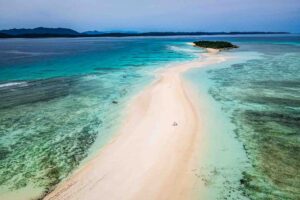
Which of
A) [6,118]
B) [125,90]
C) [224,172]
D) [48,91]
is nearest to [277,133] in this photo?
[224,172]

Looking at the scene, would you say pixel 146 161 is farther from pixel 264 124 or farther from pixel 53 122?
pixel 53 122

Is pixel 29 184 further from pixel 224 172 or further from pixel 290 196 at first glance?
pixel 290 196

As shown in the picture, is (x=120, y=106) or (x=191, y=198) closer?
(x=191, y=198)

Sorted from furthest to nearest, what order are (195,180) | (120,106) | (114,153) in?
(120,106) → (114,153) → (195,180)

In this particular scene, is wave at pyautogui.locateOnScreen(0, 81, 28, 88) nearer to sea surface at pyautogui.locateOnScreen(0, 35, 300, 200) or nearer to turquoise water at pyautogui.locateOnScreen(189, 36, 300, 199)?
sea surface at pyautogui.locateOnScreen(0, 35, 300, 200)

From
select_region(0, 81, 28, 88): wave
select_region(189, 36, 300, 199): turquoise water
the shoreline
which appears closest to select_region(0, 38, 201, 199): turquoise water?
select_region(0, 81, 28, 88): wave

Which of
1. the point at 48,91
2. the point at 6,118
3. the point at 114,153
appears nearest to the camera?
the point at 114,153
